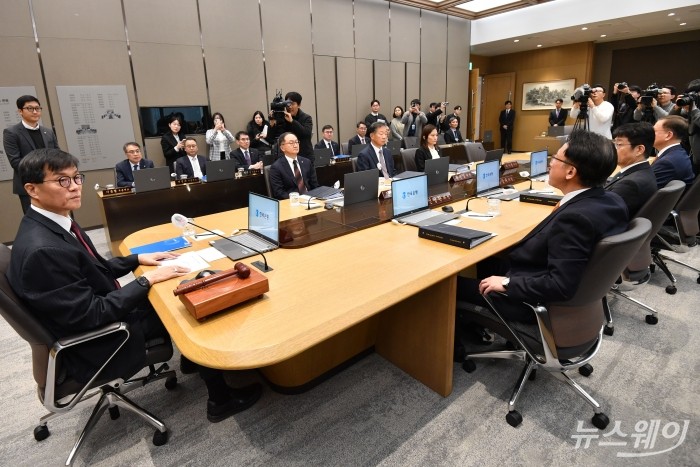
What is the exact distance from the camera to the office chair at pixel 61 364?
1.38m

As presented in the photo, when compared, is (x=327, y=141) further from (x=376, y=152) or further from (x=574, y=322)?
(x=574, y=322)

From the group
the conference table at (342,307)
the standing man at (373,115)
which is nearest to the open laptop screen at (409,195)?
the conference table at (342,307)

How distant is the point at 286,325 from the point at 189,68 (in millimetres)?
6070

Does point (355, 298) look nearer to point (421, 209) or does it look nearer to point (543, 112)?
point (421, 209)

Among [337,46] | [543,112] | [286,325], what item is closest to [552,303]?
[286,325]

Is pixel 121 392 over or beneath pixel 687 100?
beneath

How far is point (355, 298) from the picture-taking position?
151 cm

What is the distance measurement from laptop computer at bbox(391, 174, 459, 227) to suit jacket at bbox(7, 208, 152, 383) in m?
1.56

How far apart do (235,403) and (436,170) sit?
2.66 meters

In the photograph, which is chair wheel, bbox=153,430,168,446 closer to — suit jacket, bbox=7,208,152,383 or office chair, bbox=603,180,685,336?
suit jacket, bbox=7,208,152,383

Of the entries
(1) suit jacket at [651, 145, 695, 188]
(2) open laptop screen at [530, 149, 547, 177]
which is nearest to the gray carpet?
(1) suit jacket at [651, 145, 695, 188]

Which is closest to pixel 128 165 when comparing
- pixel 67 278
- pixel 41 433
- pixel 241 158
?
pixel 241 158

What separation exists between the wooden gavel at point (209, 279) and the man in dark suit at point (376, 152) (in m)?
3.02

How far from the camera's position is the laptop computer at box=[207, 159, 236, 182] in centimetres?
451
